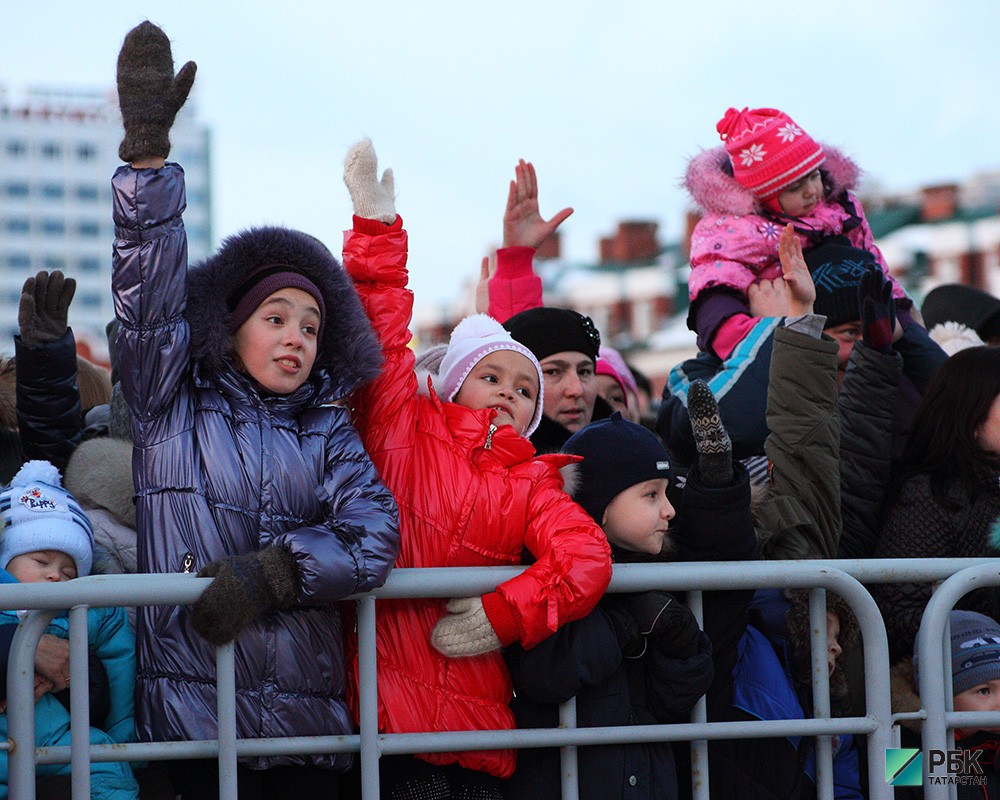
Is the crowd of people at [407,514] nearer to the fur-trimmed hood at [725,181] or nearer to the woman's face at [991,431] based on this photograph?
the woman's face at [991,431]

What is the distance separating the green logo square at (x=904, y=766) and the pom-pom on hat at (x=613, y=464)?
0.94m

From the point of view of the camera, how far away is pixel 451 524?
11.8 feet

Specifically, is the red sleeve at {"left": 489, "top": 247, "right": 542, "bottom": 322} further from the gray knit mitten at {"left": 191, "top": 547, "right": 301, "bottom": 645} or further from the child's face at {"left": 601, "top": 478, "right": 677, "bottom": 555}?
the gray knit mitten at {"left": 191, "top": 547, "right": 301, "bottom": 645}

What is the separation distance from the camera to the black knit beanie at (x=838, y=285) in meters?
4.90

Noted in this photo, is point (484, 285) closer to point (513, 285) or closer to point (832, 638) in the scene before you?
point (513, 285)

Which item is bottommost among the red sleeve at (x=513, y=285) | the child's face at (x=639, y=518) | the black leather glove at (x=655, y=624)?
the black leather glove at (x=655, y=624)

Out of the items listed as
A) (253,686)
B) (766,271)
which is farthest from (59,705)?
(766,271)

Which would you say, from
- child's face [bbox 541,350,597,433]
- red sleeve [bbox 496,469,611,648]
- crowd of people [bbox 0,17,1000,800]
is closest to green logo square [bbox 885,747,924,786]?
crowd of people [bbox 0,17,1000,800]

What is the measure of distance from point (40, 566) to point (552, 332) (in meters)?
1.92

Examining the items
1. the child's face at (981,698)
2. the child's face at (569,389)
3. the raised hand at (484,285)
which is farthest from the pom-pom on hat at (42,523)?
the child's face at (981,698)

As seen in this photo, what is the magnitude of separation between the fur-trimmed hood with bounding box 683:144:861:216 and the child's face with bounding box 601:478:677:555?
1.62 meters

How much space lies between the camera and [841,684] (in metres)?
3.95

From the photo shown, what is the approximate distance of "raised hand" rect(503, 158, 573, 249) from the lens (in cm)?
541

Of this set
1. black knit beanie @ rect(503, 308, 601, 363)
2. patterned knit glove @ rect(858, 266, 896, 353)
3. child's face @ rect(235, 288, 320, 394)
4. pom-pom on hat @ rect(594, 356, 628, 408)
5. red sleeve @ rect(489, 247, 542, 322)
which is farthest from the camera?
pom-pom on hat @ rect(594, 356, 628, 408)
